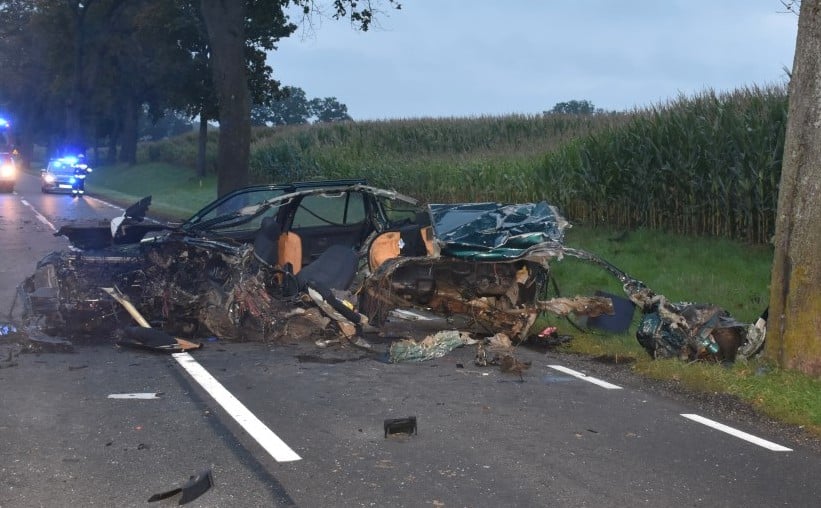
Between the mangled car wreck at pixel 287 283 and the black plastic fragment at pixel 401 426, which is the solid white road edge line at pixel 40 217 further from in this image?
the black plastic fragment at pixel 401 426

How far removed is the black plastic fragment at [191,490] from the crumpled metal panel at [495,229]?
Answer: 495cm

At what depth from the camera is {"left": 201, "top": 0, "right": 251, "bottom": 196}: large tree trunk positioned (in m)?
23.4

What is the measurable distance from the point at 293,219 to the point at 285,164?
2820 centimetres

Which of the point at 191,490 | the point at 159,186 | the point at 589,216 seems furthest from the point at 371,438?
the point at 159,186

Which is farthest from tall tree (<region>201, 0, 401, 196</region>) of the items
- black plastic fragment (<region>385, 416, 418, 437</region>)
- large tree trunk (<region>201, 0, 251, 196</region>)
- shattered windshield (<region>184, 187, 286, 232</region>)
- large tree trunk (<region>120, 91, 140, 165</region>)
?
large tree trunk (<region>120, 91, 140, 165</region>)

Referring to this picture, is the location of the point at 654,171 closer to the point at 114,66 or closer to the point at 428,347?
the point at 428,347

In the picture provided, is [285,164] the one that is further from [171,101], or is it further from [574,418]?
[574,418]

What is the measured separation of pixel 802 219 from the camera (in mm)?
7914

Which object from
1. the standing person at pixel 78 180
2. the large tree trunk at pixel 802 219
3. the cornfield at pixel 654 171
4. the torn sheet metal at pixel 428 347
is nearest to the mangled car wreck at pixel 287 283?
the torn sheet metal at pixel 428 347

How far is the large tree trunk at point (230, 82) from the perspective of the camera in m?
23.4

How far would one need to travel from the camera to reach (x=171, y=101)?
48812 mm

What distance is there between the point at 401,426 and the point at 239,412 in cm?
135

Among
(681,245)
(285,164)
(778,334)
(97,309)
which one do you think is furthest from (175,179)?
(778,334)

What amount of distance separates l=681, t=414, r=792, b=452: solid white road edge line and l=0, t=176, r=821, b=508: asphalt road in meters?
0.06
